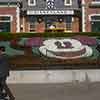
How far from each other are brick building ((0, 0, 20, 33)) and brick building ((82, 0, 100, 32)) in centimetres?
673

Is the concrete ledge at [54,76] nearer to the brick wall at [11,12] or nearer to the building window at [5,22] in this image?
the building window at [5,22]

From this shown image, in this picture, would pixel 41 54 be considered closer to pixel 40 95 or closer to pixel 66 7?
pixel 40 95

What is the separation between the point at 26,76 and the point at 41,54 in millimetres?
3911

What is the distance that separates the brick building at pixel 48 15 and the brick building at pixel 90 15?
1.20 metres

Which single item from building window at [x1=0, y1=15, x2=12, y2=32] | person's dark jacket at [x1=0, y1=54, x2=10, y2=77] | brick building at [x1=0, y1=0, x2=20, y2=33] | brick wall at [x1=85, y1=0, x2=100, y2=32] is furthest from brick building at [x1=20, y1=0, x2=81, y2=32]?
person's dark jacket at [x1=0, y1=54, x2=10, y2=77]

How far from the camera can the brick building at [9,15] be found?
36906mm

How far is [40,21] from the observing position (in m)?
38.1

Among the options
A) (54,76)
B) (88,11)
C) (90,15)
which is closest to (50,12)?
(88,11)

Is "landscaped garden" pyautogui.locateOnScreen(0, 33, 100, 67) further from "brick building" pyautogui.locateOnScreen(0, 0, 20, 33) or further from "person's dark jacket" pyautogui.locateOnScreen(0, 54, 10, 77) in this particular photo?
"brick building" pyautogui.locateOnScreen(0, 0, 20, 33)

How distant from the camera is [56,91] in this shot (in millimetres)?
12609

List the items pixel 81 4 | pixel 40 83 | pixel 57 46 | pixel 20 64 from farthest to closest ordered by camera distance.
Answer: pixel 81 4 < pixel 57 46 < pixel 20 64 < pixel 40 83

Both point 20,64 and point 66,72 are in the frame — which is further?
point 20,64

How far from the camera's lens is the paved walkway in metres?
11.3

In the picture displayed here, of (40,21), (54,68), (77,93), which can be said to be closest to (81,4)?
(40,21)
